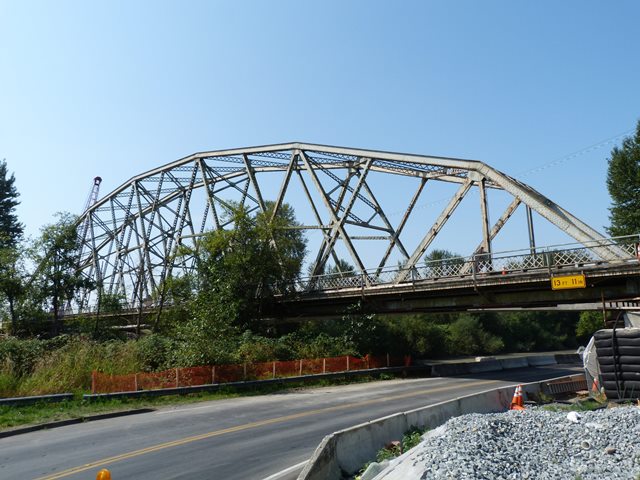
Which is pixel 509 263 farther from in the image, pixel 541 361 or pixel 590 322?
pixel 590 322

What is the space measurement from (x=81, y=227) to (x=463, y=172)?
56.7 m

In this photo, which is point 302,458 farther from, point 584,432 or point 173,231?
point 173,231

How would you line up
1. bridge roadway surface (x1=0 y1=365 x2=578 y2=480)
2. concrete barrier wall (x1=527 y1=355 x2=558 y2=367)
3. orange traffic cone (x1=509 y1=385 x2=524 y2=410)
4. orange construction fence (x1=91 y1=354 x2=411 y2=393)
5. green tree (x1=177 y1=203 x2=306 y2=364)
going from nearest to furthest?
bridge roadway surface (x1=0 y1=365 x2=578 y2=480), orange traffic cone (x1=509 y1=385 x2=524 y2=410), orange construction fence (x1=91 y1=354 x2=411 y2=393), green tree (x1=177 y1=203 x2=306 y2=364), concrete barrier wall (x1=527 y1=355 x2=558 y2=367)

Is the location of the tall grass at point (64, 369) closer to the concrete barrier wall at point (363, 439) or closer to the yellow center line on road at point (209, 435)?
the yellow center line on road at point (209, 435)

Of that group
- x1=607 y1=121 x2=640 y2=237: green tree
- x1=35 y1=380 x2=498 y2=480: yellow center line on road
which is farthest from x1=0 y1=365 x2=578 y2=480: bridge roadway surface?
x1=607 y1=121 x2=640 y2=237: green tree

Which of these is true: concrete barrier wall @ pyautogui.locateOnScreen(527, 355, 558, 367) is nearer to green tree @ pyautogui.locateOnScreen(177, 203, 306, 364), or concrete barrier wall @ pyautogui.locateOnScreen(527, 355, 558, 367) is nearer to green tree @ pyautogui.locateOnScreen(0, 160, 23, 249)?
green tree @ pyautogui.locateOnScreen(177, 203, 306, 364)

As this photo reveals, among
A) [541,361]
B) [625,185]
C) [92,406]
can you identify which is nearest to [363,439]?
[92,406]

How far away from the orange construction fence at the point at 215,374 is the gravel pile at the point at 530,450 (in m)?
14.5

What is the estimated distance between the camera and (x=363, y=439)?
31.6 ft

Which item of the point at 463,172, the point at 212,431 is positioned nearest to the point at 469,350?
the point at 463,172

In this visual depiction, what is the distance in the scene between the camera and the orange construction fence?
19416 millimetres

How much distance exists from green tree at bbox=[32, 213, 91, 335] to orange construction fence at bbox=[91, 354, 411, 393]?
894 inches

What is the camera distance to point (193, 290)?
37781mm

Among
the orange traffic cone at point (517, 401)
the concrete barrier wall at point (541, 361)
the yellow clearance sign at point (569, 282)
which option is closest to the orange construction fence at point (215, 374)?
the yellow clearance sign at point (569, 282)
